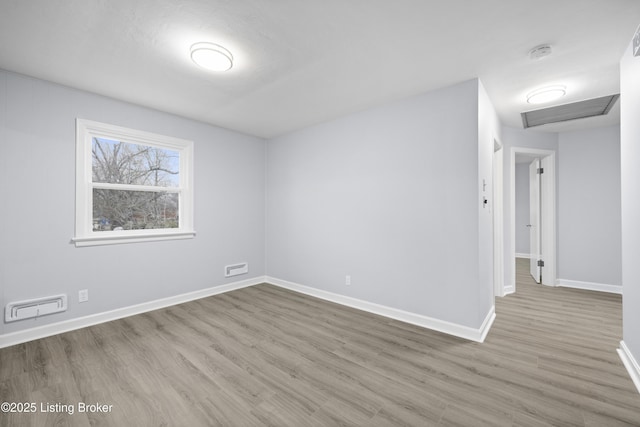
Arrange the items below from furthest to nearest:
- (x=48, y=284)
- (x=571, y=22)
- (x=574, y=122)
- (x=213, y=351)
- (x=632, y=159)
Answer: (x=574, y=122) → (x=48, y=284) → (x=213, y=351) → (x=632, y=159) → (x=571, y=22)

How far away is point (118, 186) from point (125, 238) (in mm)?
635

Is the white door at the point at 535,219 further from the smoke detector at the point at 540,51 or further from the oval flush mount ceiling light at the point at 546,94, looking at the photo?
the smoke detector at the point at 540,51

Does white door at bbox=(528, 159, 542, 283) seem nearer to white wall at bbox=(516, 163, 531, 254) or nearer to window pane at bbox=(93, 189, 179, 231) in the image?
white wall at bbox=(516, 163, 531, 254)

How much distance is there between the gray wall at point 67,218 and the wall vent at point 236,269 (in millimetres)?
122

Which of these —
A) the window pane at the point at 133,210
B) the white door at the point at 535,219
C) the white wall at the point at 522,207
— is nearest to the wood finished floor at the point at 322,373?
the window pane at the point at 133,210

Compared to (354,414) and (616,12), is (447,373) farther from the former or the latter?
(616,12)

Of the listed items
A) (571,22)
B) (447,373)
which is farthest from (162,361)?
(571,22)

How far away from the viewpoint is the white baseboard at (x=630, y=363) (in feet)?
6.52

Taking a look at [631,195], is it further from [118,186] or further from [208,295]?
[118,186]

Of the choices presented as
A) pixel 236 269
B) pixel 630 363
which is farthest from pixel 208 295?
pixel 630 363

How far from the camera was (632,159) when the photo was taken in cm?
207

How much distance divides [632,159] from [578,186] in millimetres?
3086

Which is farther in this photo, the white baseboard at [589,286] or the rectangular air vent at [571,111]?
the white baseboard at [589,286]

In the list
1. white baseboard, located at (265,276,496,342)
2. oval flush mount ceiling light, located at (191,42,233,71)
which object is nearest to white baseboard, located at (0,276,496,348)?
white baseboard, located at (265,276,496,342)
